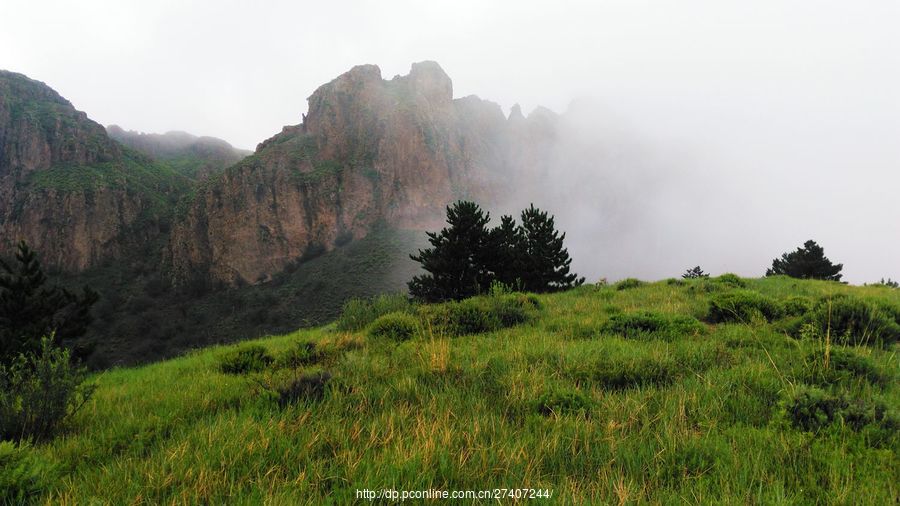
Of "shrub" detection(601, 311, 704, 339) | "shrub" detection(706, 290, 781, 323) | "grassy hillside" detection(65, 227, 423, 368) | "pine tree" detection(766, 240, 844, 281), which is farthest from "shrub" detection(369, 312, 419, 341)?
"grassy hillside" detection(65, 227, 423, 368)

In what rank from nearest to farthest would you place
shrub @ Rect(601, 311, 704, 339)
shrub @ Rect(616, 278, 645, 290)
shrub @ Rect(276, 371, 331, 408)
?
shrub @ Rect(276, 371, 331, 408) → shrub @ Rect(601, 311, 704, 339) → shrub @ Rect(616, 278, 645, 290)

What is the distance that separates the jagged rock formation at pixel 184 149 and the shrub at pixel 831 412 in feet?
517

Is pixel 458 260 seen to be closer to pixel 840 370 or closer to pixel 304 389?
pixel 304 389

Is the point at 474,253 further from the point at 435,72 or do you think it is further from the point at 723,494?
the point at 435,72

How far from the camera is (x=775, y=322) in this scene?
5.70 meters

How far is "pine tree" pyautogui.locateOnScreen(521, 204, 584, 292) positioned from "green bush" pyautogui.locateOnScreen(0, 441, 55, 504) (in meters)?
20.5

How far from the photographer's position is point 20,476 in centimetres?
201

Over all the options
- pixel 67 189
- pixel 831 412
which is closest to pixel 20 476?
pixel 831 412

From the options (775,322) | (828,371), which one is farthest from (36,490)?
(775,322)

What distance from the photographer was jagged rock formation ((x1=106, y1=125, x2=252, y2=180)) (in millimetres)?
137750

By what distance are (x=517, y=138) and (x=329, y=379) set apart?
480 feet

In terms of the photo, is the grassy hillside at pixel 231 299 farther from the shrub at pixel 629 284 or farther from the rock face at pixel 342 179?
the shrub at pixel 629 284

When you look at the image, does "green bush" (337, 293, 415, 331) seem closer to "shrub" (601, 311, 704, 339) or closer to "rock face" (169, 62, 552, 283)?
"shrub" (601, 311, 704, 339)

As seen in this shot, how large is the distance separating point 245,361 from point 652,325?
20.6ft
